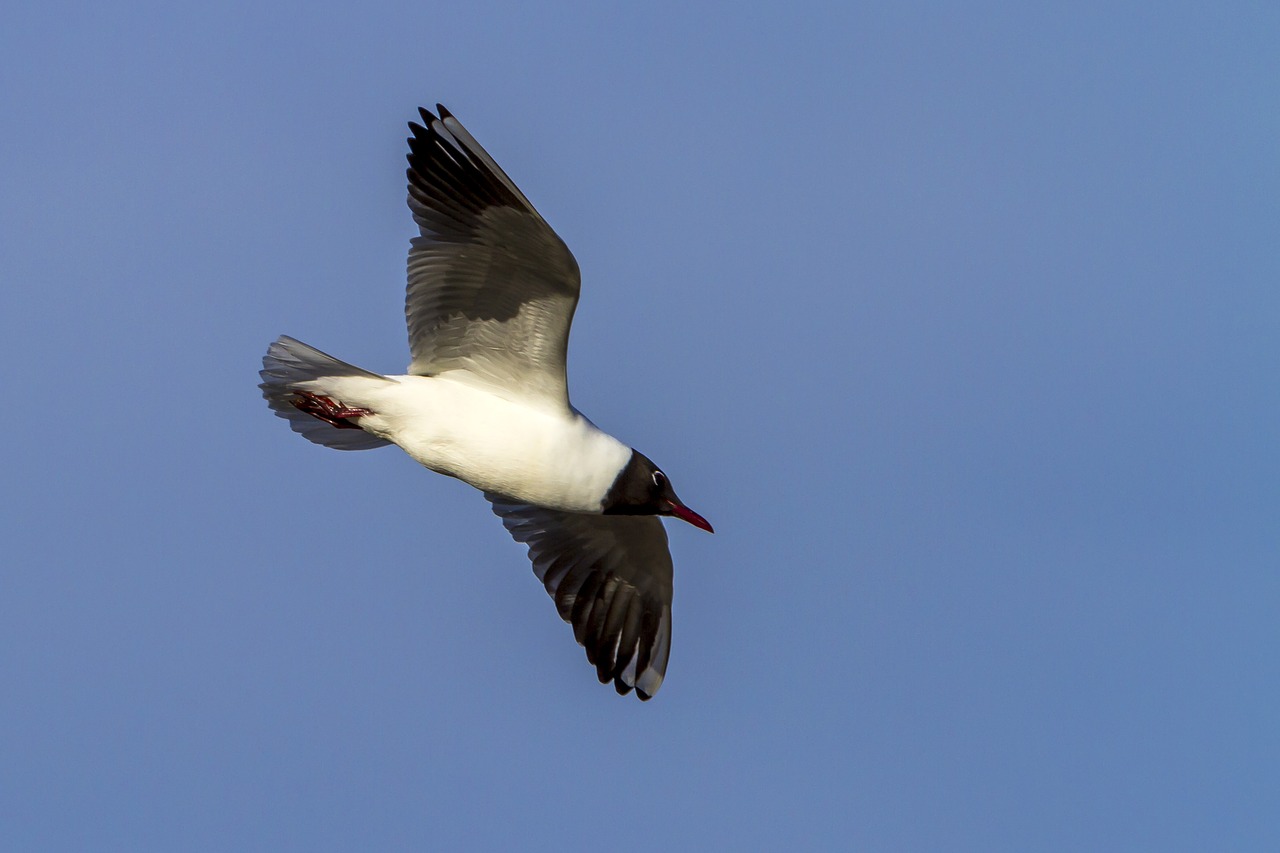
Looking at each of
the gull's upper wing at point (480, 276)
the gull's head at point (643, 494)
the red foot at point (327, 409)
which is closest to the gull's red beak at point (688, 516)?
the gull's head at point (643, 494)

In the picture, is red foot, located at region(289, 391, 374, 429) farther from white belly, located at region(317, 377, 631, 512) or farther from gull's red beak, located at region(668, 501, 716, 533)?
gull's red beak, located at region(668, 501, 716, 533)

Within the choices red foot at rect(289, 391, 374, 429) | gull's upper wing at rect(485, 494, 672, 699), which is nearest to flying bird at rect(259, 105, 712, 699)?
red foot at rect(289, 391, 374, 429)

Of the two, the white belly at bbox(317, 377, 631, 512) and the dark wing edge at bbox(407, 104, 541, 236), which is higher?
the dark wing edge at bbox(407, 104, 541, 236)

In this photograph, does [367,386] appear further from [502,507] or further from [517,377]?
[502,507]

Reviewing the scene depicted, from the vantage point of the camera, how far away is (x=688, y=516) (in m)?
8.70

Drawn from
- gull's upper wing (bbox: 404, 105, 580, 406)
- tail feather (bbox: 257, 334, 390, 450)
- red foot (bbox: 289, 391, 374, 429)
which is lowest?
red foot (bbox: 289, 391, 374, 429)

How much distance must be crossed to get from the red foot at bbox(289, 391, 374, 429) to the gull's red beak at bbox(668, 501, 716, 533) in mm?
1594

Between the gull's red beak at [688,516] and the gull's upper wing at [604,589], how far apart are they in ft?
3.29

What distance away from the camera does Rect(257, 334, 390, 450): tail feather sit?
8281 mm

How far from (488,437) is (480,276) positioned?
0.78 meters

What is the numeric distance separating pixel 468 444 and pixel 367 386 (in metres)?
0.57

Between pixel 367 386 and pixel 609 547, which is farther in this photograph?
pixel 609 547

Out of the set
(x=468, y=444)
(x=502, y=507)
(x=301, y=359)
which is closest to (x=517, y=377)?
(x=468, y=444)

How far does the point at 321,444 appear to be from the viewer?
920cm
